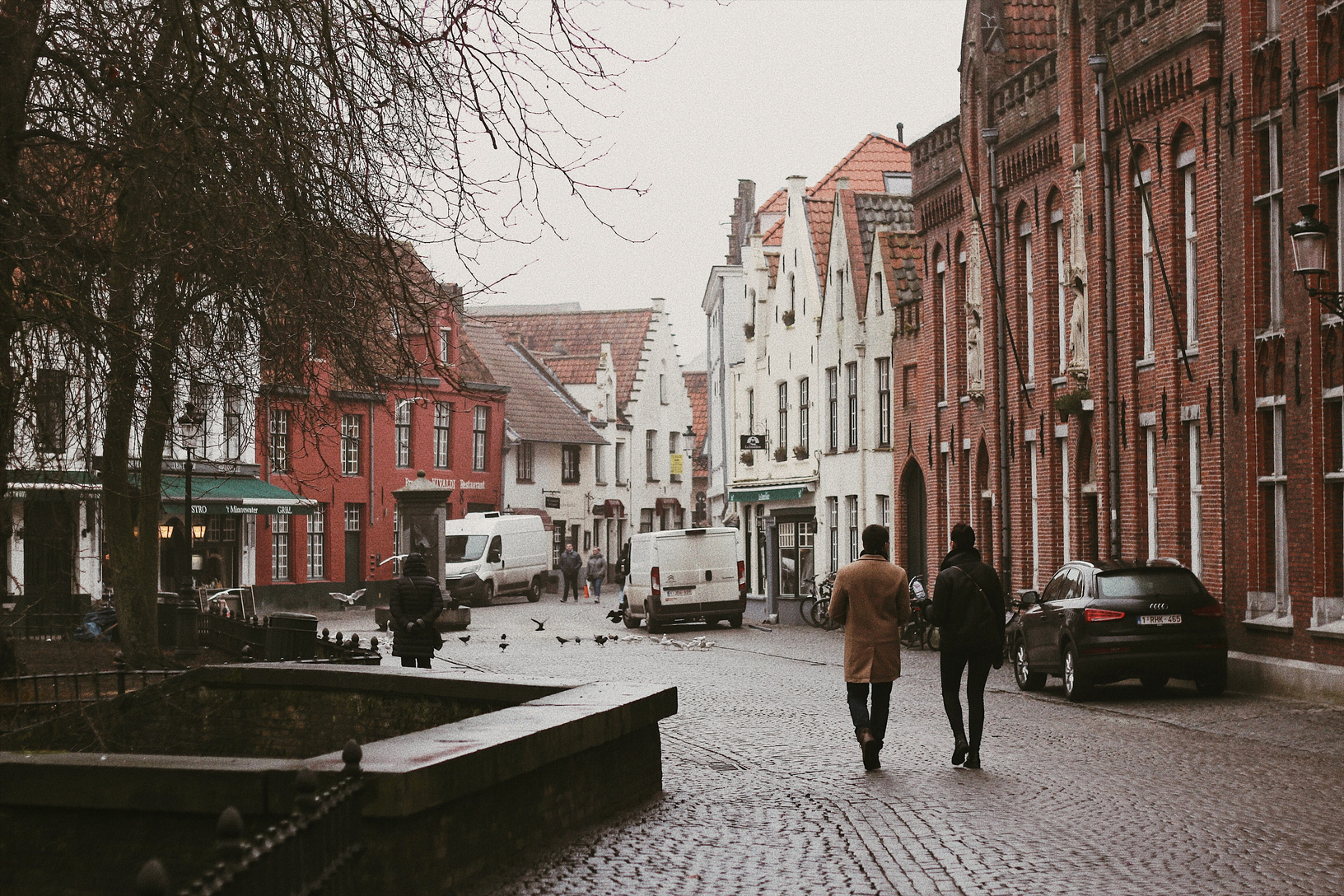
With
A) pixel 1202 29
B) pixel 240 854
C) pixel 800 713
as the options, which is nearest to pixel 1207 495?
pixel 1202 29

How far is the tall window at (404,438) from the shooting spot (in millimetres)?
63188

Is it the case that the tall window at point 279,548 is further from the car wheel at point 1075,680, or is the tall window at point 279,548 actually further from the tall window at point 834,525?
the car wheel at point 1075,680

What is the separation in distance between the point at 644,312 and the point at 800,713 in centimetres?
6671

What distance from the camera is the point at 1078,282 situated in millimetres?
29219

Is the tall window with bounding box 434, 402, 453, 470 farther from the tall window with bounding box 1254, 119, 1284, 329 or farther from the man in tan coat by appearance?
the man in tan coat

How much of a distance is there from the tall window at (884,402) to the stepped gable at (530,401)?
2756 centimetres

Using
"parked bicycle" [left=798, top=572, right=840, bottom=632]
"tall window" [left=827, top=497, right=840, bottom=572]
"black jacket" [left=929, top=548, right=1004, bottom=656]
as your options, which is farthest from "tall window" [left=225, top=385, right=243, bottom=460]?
"tall window" [left=827, top=497, right=840, bottom=572]

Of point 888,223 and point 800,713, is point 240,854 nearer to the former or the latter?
point 800,713

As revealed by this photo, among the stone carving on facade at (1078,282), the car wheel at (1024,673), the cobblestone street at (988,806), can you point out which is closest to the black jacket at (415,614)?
the cobblestone street at (988,806)

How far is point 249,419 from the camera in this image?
1759cm

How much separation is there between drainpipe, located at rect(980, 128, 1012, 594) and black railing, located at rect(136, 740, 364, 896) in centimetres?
2742

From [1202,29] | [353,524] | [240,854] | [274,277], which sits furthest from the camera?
[353,524]

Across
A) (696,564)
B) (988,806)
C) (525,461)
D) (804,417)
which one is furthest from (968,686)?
(525,461)

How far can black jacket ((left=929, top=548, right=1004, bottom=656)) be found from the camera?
44.4ft
